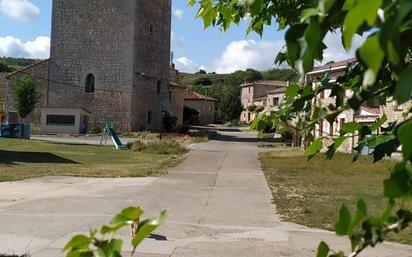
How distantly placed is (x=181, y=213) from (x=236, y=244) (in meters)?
3.26

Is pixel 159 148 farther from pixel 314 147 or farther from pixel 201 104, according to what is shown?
pixel 201 104

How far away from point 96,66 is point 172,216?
1780 inches

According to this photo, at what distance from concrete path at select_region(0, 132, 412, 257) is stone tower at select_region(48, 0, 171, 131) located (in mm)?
35342

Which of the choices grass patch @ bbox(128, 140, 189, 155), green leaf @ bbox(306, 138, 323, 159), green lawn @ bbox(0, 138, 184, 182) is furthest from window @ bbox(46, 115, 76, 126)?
green leaf @ bbox(306, 138, 323, 159)

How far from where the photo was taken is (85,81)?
5512 centimetres

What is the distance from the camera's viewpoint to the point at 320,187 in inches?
718

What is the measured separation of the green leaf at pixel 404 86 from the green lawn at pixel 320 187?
17.8ft

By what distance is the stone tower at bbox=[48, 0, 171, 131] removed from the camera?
54.1 meters

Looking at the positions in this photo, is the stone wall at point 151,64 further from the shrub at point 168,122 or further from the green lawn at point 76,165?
the green lawn at point 76,165

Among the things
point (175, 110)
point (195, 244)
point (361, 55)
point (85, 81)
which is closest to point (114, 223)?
point (361, 55)

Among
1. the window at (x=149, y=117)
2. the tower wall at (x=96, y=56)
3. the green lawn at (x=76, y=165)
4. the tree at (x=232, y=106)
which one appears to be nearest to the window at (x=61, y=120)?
the tower wall at (x=96, y=56)

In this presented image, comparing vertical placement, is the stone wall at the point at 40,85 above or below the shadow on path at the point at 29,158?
above

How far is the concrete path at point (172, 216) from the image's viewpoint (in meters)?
8.05

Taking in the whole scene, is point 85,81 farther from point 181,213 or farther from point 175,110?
point 181,213
